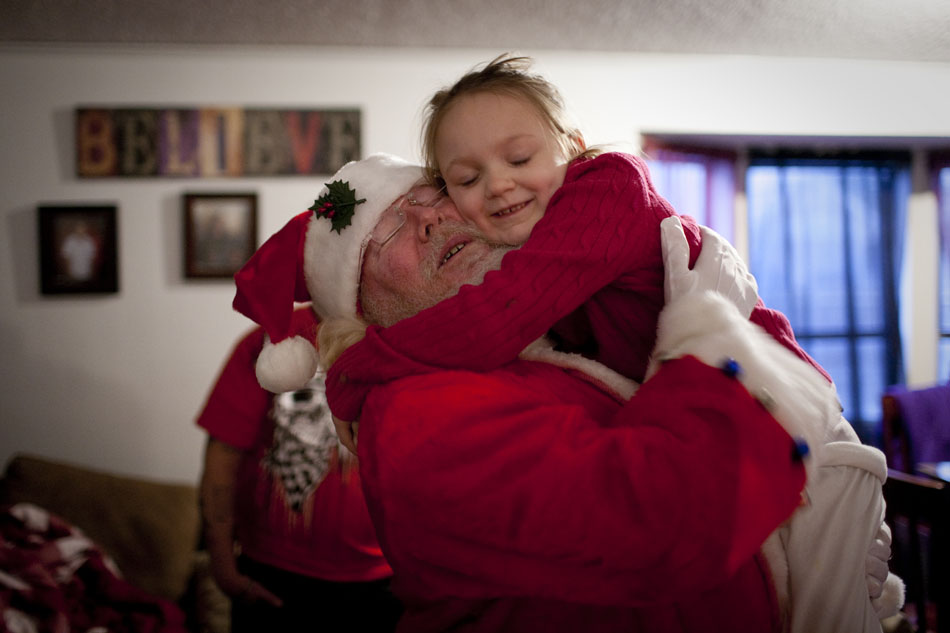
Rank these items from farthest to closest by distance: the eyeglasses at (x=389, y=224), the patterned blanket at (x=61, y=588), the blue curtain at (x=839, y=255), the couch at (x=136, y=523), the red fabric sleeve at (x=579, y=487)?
the blue curtain at (x=839, y=255) < the couch at (x=136, y=523) < the patterned blanket at (x=61, y=588) < the eyeglasses at (x=389, y=224) < the red fabric sleeve at (x=579, y=487)

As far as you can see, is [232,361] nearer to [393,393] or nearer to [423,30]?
[393,393]

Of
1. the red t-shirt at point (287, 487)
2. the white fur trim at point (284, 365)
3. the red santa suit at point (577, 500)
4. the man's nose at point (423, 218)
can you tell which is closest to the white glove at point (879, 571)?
the red santa suit at point (577, 500)

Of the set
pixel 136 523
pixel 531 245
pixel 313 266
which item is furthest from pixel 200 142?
pixel 531 245

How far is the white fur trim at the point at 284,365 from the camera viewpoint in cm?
95

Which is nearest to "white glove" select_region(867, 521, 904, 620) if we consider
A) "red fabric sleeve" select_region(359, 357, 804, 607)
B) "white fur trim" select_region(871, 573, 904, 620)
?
"white fur trim" select_region(871, 573, 904, 620)

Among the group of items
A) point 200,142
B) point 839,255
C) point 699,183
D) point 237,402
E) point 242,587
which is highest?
point 200,142

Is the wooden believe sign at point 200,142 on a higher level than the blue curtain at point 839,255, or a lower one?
higher

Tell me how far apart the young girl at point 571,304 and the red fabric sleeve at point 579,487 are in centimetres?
9

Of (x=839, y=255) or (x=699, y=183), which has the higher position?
(x=699, y=183)

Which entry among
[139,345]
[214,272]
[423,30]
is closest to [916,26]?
[423,30]

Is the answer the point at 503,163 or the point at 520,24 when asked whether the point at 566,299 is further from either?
the point at 520,24

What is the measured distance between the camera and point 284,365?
0.95m

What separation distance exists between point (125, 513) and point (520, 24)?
2984 mm

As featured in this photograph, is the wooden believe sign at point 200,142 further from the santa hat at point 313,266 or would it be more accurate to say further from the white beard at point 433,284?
the white beard at point 433,284
